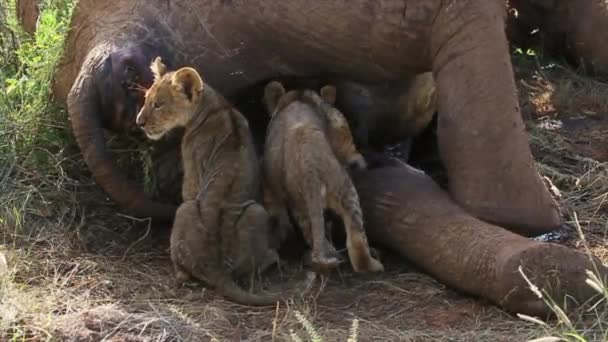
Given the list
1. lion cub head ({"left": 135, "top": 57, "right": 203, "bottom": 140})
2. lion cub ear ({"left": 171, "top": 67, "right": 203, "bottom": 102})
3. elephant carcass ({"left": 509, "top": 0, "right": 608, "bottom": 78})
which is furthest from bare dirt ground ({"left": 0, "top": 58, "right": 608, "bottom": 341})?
elephant carcass ({"left": 509, "top": 0, "right": 608, "bottom": 78})

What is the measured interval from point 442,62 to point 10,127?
2.13 m

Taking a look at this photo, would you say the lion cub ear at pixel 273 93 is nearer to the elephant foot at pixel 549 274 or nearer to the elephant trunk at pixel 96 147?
the elephant trunk at pixel 96 147

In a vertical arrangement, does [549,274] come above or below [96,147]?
below

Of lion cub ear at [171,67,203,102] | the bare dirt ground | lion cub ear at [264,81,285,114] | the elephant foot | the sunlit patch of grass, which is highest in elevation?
lion cub ear at [171,67,203,102]

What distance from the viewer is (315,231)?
4746mm

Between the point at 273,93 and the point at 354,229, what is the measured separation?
0.80 metres

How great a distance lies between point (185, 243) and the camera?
15.4ft

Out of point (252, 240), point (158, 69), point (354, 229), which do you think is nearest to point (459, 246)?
point (354, 229)

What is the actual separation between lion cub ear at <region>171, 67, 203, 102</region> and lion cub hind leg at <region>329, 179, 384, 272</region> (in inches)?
26.5

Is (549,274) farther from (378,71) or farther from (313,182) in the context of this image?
(378,71)

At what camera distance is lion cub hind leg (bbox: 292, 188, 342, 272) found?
4.68 meters

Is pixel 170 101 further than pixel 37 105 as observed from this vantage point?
No

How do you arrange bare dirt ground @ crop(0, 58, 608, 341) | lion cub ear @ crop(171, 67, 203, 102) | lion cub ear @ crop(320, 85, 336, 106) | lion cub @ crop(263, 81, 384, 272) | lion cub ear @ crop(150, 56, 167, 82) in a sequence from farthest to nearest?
lion cub ear @ crop(320, 85, 336, 106) → lion cub ear @ crop(150, 56, 167, 82) → lion cub ear @ crop(171, 67, 203, 102) → lion cub @ crop(263, 81, 384, 272) → bare dirt ground @ crop(0, 58, 608, 341)

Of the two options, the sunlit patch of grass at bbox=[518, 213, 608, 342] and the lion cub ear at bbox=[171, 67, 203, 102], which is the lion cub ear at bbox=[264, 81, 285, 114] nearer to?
the lion cub ear at bbox=[171, 67, 203, 102]
